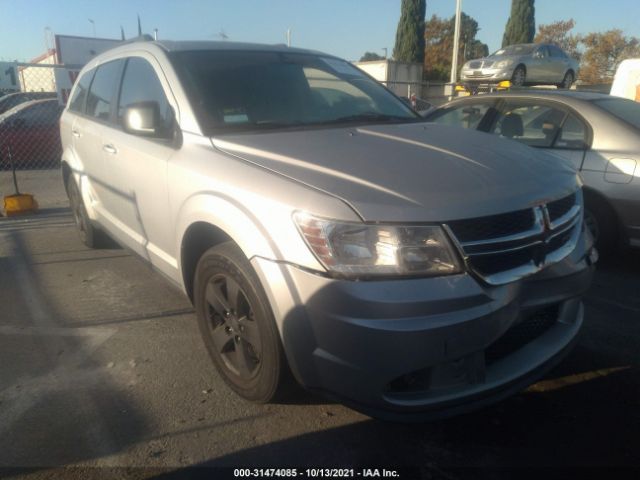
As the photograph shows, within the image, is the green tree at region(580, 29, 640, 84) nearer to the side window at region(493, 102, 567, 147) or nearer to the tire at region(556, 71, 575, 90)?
the tire at region(556, 71, 575, 90)

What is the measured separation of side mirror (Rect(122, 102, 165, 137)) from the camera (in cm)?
290

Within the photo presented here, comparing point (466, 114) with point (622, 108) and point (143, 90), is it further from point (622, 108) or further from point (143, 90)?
point (143, 90)

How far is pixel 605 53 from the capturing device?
40938mm

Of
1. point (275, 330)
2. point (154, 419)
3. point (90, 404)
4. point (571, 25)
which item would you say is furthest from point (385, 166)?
point (571, 25)

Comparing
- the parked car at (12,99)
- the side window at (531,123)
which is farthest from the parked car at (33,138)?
the side window at (531,123)

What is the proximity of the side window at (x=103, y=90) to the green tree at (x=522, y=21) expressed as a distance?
35.0 m

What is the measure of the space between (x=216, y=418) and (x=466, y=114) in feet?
14.8

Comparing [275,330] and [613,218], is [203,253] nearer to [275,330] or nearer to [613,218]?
[275,330]

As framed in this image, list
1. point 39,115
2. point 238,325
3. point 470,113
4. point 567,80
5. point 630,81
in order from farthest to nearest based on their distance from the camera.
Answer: point 567,80 → point 39,115 → point 630,81 → point 470,113 → point 238,325

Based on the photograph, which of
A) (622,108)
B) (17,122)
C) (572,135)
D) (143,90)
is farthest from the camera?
(17,122)

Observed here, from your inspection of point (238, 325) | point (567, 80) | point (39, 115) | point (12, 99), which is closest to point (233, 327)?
point (238, 325)

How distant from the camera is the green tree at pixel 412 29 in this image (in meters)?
32.1

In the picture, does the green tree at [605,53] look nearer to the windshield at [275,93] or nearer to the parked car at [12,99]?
the parked car at [12,99]

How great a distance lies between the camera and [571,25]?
45.0 metres
